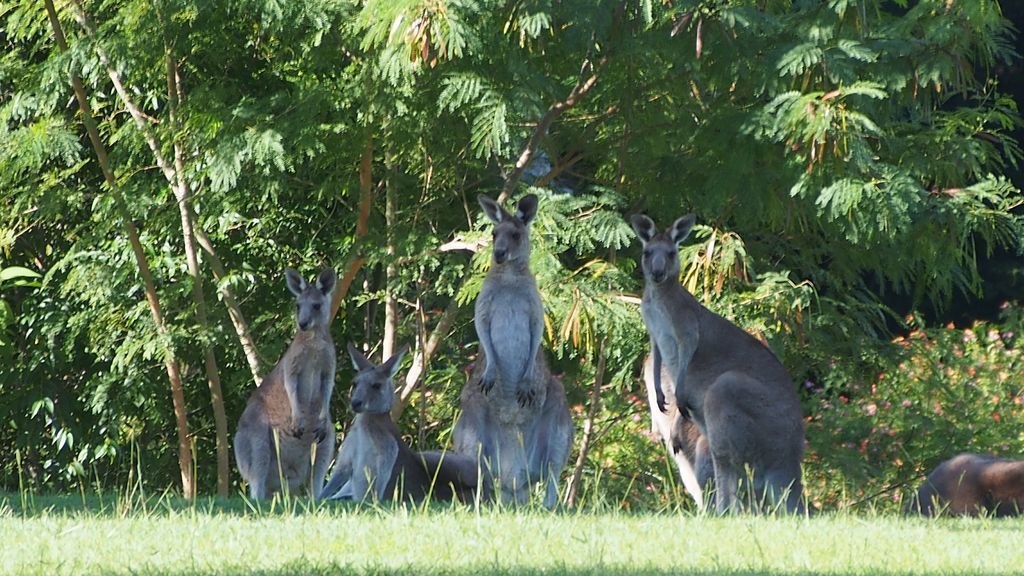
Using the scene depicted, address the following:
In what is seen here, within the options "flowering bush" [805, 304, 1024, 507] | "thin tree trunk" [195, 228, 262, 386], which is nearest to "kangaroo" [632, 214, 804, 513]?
"flowering bush" [805, 304, 1024, 507]

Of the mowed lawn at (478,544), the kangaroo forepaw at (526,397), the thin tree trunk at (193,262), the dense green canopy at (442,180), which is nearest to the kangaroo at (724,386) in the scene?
the kangaroo forepaw at (526,397)

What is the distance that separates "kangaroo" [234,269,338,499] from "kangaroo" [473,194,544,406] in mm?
1259

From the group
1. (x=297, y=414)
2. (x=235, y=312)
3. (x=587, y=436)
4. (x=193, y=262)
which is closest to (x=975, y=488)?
(x=587, y=436)

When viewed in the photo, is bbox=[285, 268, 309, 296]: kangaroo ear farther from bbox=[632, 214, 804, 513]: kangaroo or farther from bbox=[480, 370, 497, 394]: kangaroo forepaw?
bbox=[632, 214, 804, 513]: kangaroo

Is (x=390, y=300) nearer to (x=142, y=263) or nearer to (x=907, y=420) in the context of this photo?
(x=142, y=263)

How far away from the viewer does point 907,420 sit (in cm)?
1198

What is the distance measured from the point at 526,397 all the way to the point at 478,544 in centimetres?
285

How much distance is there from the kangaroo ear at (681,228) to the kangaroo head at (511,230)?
31.2 inches

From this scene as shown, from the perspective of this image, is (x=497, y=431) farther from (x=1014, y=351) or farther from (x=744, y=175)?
(x=1014, y=351)

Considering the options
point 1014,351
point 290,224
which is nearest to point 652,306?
point 290,224

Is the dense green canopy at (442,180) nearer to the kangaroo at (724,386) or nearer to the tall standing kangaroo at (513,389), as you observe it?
the tall standing kangaroo at (513,389)

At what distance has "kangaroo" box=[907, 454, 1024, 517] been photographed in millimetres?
8180

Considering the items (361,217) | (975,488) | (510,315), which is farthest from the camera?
(361,217)

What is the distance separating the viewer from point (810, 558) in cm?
506
